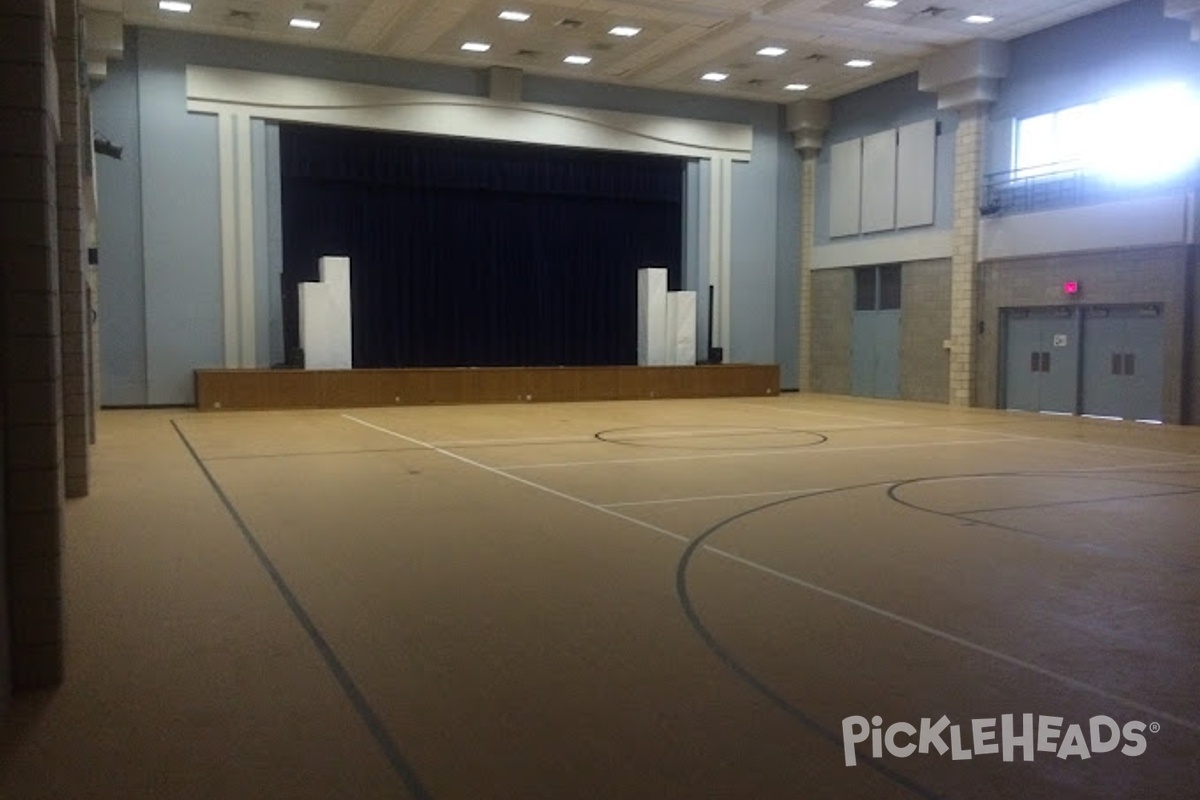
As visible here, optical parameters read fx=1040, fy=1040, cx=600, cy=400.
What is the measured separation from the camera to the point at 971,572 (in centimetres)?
610

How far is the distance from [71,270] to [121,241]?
12.0 meters

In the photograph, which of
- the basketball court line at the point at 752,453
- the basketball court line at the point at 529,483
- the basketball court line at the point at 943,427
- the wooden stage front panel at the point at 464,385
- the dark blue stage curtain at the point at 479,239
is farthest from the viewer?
the dark blue stage curtain at the point at 479,239

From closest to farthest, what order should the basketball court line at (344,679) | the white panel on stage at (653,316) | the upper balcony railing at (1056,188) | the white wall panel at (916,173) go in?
the basketball court line at (344,679) → the upper balcony railing at (1056,188) → the white wall panel at (916,173) → the white panel on stage at (653,316)

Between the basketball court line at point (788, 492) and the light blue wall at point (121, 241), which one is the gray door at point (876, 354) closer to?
the basketball court line at point (788, 492)

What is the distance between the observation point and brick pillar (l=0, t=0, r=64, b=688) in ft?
13.3

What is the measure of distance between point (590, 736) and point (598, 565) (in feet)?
8.73

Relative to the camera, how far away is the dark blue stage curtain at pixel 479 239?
73.5 feet

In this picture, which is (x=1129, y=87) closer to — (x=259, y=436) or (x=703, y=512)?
(x=703, y=512)

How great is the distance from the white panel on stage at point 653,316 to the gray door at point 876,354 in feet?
14.9

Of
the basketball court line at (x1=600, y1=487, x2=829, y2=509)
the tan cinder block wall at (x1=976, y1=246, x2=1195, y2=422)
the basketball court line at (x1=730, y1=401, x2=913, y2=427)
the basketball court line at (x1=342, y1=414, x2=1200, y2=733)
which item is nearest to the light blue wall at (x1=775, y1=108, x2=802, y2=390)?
the basketball court line at (x1=730, y1=401, x2=913, y2=427)

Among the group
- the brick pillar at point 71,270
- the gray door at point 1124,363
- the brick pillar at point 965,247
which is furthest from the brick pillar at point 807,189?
the brick pillar at point 71,270

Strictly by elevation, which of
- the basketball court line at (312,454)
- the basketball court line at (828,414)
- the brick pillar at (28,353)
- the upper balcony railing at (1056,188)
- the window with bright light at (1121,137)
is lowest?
the basketball court line at (828,414)

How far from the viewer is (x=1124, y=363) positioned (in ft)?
58.1

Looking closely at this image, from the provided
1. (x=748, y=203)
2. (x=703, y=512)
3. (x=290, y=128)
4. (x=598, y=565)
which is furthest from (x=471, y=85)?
(x=598, y=565)
